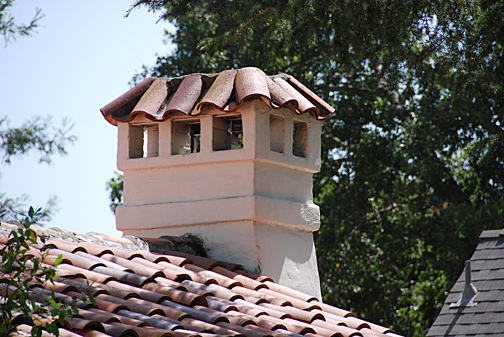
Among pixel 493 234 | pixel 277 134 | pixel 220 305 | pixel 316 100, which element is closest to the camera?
pixel 220 305

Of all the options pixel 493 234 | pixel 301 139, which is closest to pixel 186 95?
pixel 301 139

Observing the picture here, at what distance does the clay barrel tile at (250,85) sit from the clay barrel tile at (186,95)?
367 mm

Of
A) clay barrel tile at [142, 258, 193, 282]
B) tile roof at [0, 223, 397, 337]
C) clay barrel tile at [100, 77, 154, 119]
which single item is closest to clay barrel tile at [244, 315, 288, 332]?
tile roof at [0, 223, 397, 337]

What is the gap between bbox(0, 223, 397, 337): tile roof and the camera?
3760 mm

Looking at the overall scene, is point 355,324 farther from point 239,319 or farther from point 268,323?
point 239,319

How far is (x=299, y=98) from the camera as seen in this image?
20.5 ft

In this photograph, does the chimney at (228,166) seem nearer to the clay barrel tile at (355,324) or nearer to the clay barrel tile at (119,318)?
the clay barrel tile at (355,324)

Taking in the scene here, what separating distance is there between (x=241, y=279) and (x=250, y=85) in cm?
161

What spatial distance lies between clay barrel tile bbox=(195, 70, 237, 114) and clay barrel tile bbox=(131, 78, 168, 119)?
44 centimetres

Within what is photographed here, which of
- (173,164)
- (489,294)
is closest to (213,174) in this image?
(173,164)

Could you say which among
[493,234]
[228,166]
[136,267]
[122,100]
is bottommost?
[493,234]

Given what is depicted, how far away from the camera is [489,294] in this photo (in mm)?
9102

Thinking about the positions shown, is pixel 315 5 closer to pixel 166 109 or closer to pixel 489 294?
pixel 166 109

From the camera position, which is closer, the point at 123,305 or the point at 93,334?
the point at 93,334
